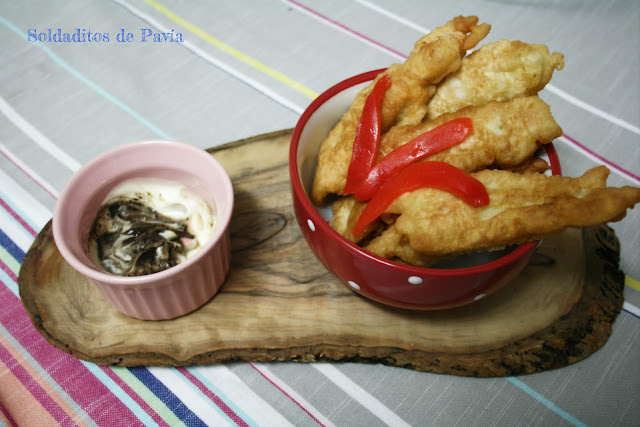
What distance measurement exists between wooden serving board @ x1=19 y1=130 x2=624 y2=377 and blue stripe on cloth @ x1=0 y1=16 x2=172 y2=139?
64cm

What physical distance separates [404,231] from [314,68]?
124 centimetres

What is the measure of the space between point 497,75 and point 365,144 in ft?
1.18

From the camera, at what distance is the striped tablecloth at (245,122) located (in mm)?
1358

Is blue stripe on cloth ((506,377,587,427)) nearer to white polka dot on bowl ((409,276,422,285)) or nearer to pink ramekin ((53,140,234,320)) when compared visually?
white polka dot on bowl ((409,276,422,285))

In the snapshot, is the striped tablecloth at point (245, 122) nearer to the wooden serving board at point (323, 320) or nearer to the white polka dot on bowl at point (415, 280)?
A: the wooden serving board at point (323, 320)

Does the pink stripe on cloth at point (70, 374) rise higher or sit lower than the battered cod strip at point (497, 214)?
lower

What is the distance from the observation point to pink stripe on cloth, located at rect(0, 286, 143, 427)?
1.35 meters

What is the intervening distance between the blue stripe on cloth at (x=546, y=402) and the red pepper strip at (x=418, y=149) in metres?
0.60

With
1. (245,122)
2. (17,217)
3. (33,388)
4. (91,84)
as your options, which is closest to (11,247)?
(17,217)

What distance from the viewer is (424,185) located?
1.18 m

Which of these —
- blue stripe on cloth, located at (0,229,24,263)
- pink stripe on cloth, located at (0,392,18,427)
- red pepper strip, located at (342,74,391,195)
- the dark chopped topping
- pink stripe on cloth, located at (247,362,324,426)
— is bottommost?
pink stripe on cloth, located at (0,392,18,427)

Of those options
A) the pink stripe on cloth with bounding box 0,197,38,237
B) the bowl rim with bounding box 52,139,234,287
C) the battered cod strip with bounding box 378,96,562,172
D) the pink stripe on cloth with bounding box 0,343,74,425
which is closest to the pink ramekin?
the bowl rim with bounding box 52,139,234,287

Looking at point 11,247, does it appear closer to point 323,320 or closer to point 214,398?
point 214,398

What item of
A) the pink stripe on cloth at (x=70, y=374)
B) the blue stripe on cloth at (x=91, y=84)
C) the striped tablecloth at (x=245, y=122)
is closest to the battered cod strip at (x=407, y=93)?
the striped tablecloth at (x=245, y=122)
